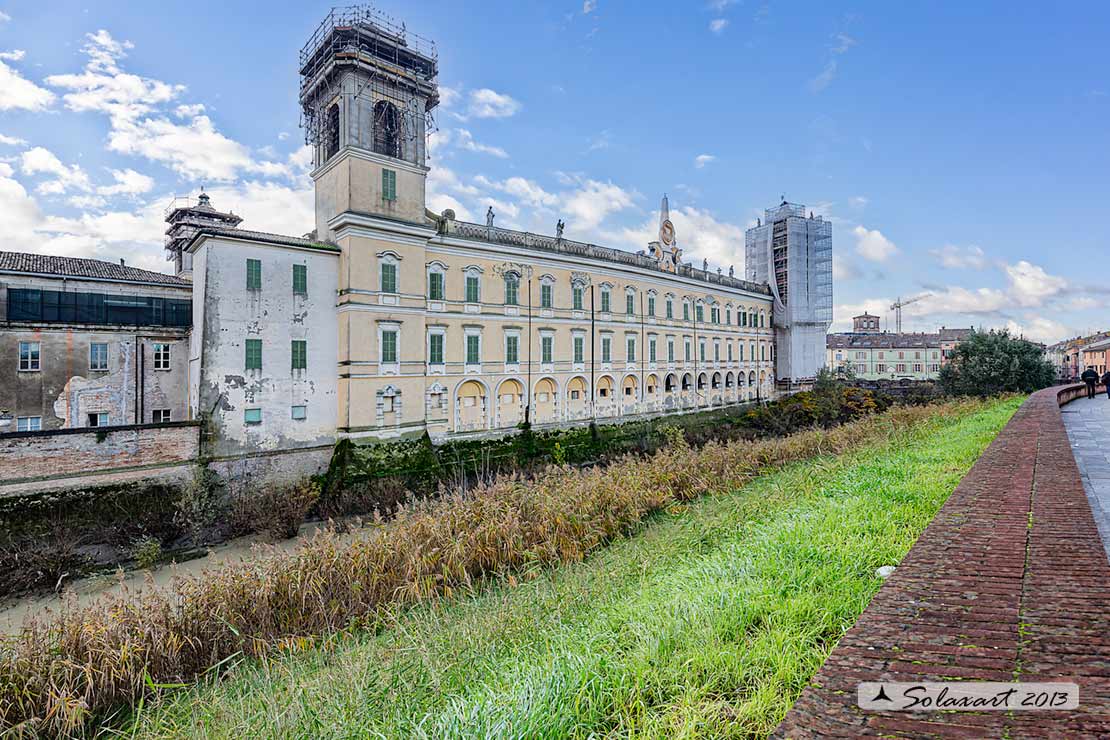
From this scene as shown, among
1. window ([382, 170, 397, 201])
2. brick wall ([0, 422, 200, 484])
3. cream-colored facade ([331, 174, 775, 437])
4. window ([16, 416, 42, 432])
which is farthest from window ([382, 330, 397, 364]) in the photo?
window ([16, 416, 42, 432])

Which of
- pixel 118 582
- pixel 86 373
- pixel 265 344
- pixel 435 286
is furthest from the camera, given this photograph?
pixel 435 286

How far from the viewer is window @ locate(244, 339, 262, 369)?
16469 millimetres

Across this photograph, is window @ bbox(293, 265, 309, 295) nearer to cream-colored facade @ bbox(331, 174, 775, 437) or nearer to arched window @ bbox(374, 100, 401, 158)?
cream-colored facade @ bbox(331, 174, 775, 437)

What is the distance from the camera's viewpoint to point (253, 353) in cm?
1658

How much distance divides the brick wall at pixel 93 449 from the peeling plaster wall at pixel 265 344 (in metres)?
0.85

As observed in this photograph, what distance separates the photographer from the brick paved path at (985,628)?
5.50ft

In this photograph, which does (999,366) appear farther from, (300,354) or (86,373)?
(86,373)

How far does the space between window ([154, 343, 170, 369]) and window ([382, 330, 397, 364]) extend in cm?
773

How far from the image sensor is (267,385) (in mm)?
16797

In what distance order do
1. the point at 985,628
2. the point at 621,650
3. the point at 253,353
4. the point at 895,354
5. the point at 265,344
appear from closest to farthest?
the point at 985,628, the point at 621,650, the point at 253,353, the point at 265,344, the point at 895,354

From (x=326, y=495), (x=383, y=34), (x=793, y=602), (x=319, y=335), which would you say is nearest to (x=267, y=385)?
(x=319, y=335)

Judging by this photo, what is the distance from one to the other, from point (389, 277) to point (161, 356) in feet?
27.9

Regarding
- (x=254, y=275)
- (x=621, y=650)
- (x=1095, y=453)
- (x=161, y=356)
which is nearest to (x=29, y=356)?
(x=161, y=356)

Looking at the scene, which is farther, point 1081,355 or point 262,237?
point 1081,355
